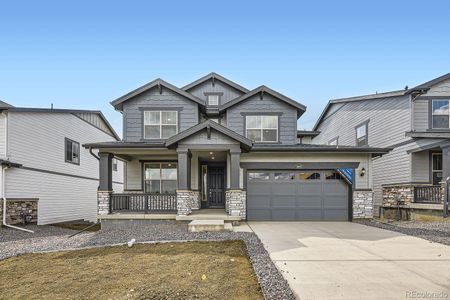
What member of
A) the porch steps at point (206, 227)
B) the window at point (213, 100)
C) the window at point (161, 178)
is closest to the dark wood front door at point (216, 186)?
the window at point (161, 178)

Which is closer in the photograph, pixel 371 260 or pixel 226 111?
pixel 371 260

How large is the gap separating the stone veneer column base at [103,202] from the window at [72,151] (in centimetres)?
→ 589

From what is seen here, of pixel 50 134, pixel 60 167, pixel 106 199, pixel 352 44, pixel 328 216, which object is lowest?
pixel 328 216

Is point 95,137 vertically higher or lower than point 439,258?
higher

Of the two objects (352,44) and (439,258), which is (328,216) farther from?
(352,44)

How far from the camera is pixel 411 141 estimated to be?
519 inches

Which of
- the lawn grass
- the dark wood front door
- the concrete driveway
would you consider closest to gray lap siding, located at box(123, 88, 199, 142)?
the dark wood front door

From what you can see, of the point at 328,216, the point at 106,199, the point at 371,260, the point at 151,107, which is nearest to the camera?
the point at 371,260

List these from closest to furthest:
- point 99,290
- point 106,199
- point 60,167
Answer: point 99,290
point 106,199
point 60,167

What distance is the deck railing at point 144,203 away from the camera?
1136cm

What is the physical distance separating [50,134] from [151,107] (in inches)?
216

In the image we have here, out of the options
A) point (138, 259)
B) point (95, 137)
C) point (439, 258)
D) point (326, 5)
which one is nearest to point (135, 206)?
point (138, 259)

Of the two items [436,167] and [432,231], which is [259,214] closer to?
[432,231]

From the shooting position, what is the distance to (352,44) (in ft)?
68.0
